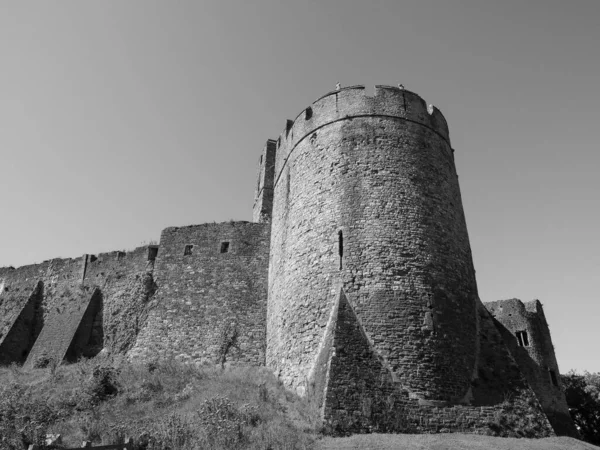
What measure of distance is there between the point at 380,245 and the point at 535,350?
53.5 feet

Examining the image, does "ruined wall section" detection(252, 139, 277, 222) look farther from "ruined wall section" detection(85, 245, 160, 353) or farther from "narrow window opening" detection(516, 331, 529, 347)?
"narrow window opening" detection(516, 331, 529, 347)

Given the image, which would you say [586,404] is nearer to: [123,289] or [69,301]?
[123,289]

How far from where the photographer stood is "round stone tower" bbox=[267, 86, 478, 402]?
39.4 ft

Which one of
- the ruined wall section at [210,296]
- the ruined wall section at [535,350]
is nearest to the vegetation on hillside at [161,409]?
the ruined wall section at [210,296]

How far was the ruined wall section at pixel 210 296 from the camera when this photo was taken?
17.9m

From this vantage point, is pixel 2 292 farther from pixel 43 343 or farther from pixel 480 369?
pixel 480 369

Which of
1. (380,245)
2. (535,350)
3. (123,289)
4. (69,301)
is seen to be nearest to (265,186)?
(123,289)

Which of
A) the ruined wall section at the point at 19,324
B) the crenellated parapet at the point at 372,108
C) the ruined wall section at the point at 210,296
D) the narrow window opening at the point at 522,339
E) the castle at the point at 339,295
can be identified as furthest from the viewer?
the narrow window opening at the point at 522,339

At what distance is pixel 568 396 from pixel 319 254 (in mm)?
29097

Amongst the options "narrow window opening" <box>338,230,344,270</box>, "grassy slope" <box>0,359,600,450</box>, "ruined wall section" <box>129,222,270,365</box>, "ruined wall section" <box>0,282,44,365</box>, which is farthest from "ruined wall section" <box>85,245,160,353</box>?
"narrow window opening" <box>338,230,344,270</box>

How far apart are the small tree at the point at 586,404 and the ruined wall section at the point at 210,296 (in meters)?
26.2

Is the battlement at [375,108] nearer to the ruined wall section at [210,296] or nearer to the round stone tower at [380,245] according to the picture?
the round stone tower at [380,245]

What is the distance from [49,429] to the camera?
38.7ft

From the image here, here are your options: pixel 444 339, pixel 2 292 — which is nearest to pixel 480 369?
pixel 444 339
